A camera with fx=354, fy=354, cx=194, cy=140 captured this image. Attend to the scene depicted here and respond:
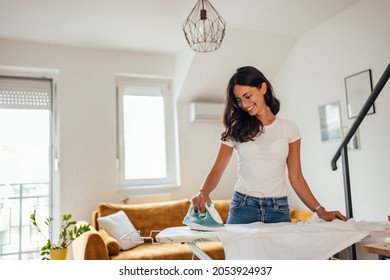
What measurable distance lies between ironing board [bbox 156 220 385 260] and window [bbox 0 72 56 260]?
733mm

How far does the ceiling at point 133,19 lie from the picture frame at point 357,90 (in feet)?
0.98

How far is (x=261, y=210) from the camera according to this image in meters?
1.21

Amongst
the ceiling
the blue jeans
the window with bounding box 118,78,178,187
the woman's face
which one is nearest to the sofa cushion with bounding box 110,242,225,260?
the window with bounding box 118,78,178,187

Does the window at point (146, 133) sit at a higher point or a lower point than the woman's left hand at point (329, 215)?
higher

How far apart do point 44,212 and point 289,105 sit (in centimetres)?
130

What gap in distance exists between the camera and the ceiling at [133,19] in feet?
5.31

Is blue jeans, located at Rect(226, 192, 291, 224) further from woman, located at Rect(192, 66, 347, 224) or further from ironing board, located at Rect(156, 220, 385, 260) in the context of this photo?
ironing board, located at Rect(156, 220, 385, 260)

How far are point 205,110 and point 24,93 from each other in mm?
1019

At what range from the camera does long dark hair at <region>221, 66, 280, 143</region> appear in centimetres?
122

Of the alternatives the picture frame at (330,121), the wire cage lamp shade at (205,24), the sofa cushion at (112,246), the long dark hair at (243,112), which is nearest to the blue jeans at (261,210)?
the long dark hair at (243,112)

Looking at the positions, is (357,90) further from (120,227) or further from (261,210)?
(120,227)

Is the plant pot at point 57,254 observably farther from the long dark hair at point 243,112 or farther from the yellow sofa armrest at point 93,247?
the long dark hair at point 243,112

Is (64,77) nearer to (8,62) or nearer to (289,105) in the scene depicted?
(8,62)

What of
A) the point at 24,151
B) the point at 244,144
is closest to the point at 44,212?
the point at 24,151
